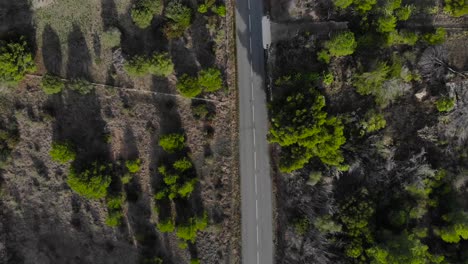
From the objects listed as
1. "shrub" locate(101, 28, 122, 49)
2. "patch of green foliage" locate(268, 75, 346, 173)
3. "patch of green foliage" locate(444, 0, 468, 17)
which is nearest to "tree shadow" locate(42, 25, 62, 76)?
"shrub" locate(101, 28, 122, 49)

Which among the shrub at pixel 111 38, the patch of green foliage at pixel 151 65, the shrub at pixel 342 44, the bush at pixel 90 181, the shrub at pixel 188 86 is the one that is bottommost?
the bush at pixel 90 181

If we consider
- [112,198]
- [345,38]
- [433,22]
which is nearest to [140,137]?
[112,198]

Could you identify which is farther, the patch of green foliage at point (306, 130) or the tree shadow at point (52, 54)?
the tree shadow at point (52, 54)

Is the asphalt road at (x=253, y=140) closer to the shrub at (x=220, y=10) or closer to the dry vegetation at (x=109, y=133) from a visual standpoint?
the dry vegetation at (x=109, y=133)

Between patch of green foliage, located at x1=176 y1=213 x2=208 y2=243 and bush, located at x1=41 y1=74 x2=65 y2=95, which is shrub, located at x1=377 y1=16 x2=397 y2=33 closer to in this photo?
patch of green foliage, located at x1=176 y1=213 x2=208 y2=243

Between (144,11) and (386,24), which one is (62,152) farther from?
(386,24)

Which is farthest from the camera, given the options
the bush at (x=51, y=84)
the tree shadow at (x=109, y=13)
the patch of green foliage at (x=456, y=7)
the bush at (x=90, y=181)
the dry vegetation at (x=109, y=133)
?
the tree shadow at (x=109, y=13)

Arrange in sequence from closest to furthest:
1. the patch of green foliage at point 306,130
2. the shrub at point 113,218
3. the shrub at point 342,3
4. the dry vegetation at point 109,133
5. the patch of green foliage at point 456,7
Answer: the patch of green foliage at point 306,130, the patch of green foliage at point 456,7, the shrub at point 342,3, the shrub at point 113,218, the dry vegetation at point 109,133

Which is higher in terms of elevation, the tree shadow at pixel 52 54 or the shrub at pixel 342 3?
the shrub at pixel 342 3

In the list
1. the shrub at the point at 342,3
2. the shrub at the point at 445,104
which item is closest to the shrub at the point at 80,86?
the shrub at the point at 342,3

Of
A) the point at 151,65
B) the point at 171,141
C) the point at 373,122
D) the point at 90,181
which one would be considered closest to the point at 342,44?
the point at 373,122
